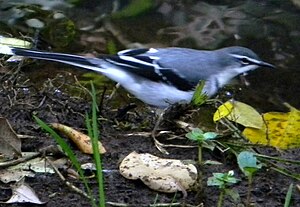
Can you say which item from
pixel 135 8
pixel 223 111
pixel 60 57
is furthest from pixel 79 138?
pixel 135 8

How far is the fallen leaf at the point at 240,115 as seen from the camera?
466cm

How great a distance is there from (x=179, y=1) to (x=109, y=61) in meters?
3.54

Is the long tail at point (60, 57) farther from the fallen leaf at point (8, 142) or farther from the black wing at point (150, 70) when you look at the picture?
the fallen leaf at point (8, 142)

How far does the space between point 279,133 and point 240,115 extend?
24 centimetres

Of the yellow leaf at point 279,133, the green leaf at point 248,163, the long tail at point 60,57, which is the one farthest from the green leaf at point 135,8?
the green leaf at point 248,163

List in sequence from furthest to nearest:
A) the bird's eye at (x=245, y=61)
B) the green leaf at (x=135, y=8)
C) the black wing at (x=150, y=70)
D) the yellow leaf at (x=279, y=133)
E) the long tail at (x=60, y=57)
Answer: the green leaf at (x=135, y=8) < the bird's eye at (x=245, y=61) < the black wing at (x=150, y=70) < the long tail at (x=60, y=57) < the yellow leaf at (x=279, y=133)

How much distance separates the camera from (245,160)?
3332 mm

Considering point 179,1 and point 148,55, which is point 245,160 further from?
point 179,1

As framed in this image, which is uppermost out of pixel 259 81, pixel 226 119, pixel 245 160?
pixel 245 160

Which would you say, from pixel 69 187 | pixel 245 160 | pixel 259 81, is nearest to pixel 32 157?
pixel 69 187

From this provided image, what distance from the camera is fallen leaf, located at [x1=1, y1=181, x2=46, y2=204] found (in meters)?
3.51

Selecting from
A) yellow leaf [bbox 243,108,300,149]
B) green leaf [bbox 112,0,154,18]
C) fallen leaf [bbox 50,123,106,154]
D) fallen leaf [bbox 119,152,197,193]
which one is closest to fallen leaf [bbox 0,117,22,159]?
fallen leaf [bbox 50,123,106,154]

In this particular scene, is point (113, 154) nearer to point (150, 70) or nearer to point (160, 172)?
point (160, 172)

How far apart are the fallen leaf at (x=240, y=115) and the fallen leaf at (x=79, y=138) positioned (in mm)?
868
